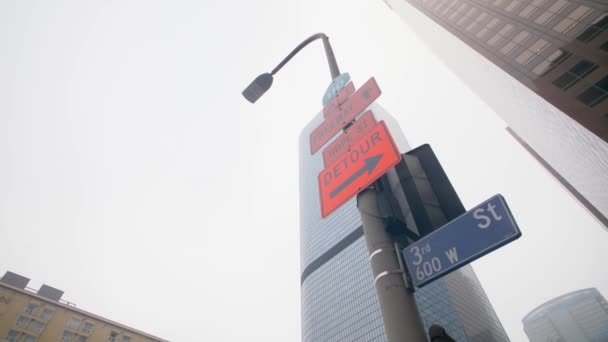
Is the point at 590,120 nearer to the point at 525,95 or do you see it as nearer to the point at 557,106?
the point at 557,106

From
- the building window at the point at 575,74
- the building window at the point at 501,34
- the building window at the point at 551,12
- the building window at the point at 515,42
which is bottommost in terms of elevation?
the building window at the point at 575,74

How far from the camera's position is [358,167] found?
2.87 meters

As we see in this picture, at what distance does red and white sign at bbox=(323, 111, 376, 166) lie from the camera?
3.20 m

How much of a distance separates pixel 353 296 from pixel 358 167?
86274mm

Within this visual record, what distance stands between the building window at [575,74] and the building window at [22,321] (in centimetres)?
6705

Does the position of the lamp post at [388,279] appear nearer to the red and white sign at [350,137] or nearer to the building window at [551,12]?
the red and white sign at [350,137]

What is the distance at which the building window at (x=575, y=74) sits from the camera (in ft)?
93.5

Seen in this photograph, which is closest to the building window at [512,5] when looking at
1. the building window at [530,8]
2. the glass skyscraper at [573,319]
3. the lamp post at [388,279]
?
the building window at [530,8]

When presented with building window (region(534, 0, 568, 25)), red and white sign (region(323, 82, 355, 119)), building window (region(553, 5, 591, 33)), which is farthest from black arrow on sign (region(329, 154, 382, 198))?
building window (region(534, 0, 568, 25))

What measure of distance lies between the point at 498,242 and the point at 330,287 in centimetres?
9523

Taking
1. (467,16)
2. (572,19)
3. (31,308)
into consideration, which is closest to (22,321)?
(31,308)

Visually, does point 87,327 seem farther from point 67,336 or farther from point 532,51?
point 532,51

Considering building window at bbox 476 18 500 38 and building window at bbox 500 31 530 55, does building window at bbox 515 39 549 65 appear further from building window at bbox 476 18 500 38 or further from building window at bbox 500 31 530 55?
building window at bbox 476 18 500 38

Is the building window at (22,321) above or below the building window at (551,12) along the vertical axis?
below
